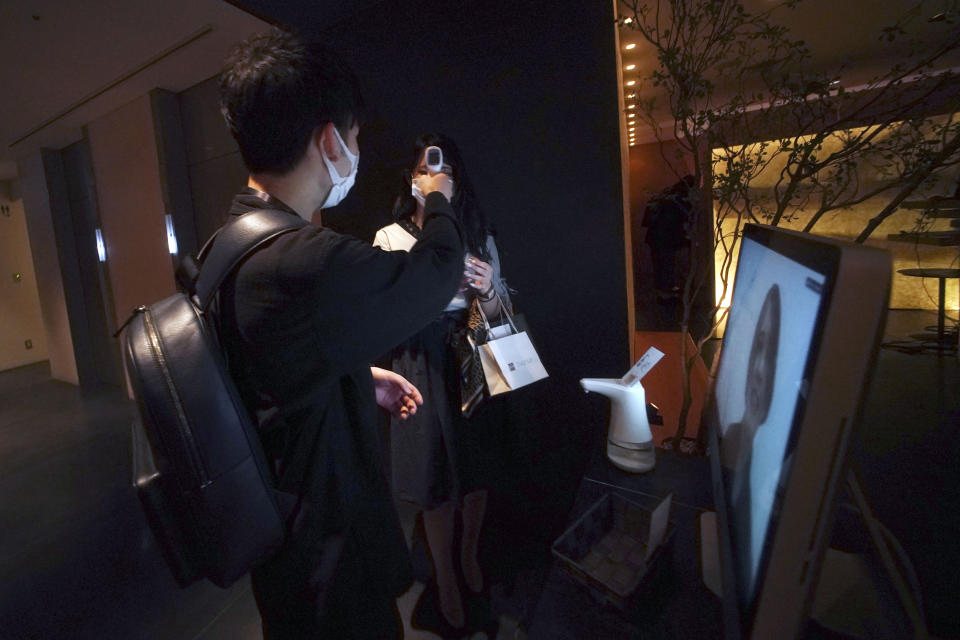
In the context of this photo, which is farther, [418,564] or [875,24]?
[875,24]

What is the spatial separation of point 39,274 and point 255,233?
6.77 meters

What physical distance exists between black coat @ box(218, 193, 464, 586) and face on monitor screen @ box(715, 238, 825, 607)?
20.1 inches

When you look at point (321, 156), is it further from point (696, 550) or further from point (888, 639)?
point (888, 639)

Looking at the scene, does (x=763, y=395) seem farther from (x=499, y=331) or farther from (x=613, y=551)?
(x=499, y=331)

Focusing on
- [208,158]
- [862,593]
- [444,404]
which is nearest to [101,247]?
[208,158]

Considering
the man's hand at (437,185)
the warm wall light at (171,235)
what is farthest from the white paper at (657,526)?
the warm wall light at (171,235)

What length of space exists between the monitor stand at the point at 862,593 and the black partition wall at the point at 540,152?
37.4 inches

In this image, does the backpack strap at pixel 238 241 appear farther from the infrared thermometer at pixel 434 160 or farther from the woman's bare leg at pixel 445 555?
the woman's bare leg at pixel 445 555

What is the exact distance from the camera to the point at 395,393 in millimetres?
1126

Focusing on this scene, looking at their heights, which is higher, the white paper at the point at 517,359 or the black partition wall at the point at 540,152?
the black partition wall at the point at 540,152

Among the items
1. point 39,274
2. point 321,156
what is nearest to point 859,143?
point 321,156

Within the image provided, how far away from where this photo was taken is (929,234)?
148 inches

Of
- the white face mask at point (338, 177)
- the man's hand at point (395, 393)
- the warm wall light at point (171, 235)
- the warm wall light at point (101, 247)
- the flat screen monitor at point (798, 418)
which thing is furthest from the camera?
the warm wall light at point (101, 247)

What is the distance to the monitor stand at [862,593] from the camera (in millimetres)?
523
